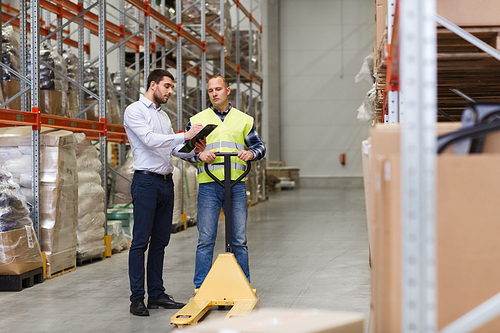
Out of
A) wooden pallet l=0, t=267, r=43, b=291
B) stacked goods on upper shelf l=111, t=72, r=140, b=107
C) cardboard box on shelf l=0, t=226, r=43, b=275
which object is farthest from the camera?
stacked goods on upper shelf l=111, t=72, r=140, b=107

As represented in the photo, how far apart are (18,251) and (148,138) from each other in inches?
78.4

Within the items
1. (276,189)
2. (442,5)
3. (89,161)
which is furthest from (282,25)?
(442,5)

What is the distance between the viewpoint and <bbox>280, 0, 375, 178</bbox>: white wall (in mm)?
21250

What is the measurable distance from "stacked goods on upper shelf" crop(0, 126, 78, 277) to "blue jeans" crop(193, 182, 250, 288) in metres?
1.97

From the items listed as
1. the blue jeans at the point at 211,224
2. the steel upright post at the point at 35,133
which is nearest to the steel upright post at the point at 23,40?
the steel upright post at the point at 35,133

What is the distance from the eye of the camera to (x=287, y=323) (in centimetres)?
186

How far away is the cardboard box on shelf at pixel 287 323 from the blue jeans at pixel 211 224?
2.49 m

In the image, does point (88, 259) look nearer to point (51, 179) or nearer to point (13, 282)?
point (51, 179)

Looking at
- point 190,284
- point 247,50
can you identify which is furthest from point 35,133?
point 247,50

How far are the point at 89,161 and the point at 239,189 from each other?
2.85 metres

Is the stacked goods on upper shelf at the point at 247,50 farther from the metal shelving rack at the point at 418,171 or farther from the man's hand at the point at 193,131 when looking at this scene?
the metal shelving rack at the point at 418,171

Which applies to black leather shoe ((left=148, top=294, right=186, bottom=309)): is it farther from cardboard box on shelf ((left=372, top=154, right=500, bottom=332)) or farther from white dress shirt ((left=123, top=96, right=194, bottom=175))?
cardboard box on shelf ((left=372, top=154, right=500, bottom=332))

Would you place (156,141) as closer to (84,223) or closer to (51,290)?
(51,290)

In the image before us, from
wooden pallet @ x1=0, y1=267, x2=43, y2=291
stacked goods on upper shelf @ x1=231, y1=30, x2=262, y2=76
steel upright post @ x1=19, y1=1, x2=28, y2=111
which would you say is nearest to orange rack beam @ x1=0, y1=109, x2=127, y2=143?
steel upright post @ x1=19, y1=1, x2=28, y2=111
